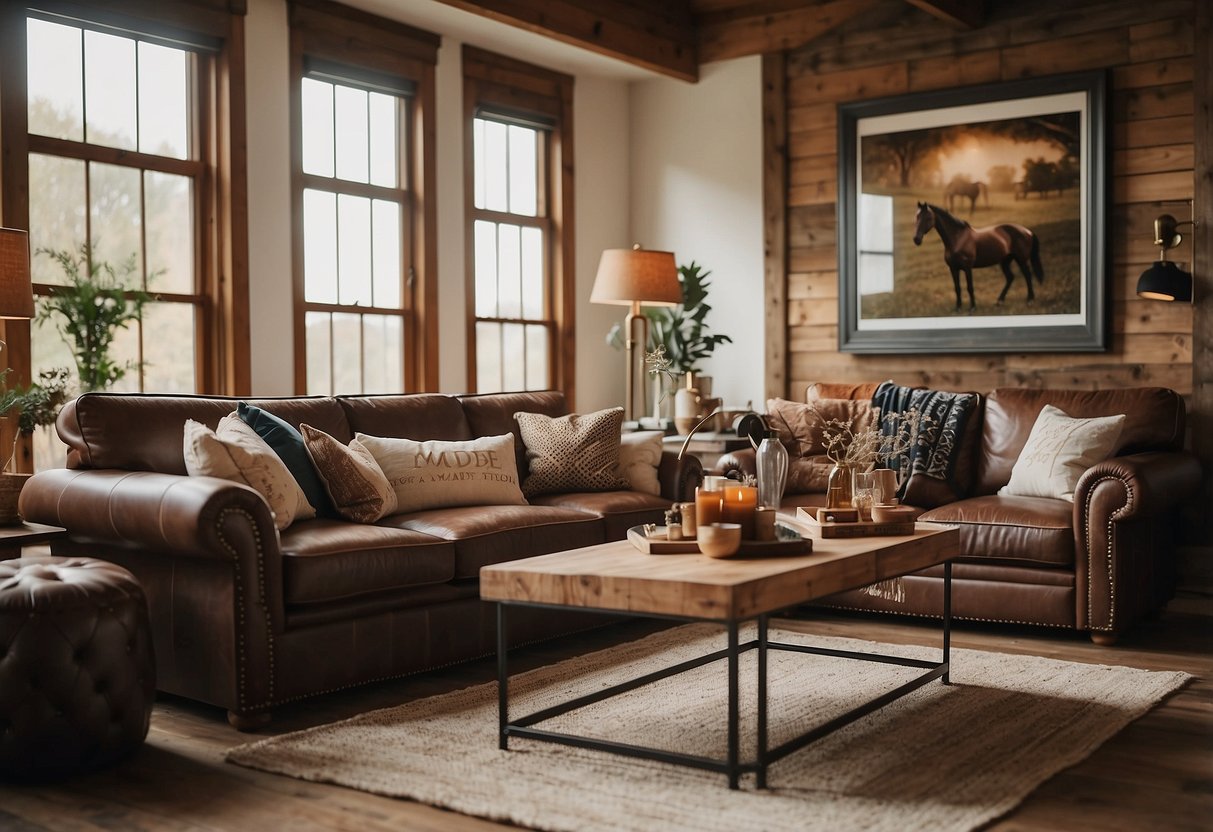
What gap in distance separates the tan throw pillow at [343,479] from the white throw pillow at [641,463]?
131 centimetres

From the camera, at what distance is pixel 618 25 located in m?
6.64

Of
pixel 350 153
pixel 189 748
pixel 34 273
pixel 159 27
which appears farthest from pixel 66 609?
pixel 350 153

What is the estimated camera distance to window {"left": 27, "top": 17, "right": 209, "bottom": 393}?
4.85 metres

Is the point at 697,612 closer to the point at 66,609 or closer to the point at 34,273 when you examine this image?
the point at 66,609

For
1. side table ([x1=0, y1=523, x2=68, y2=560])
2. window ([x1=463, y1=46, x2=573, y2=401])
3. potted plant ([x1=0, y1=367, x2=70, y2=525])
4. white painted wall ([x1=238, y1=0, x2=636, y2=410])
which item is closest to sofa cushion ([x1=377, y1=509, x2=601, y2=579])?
side table ([x1=0, y1=523, x2=68, y2=560])

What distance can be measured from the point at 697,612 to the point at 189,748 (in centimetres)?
146

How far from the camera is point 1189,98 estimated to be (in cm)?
562

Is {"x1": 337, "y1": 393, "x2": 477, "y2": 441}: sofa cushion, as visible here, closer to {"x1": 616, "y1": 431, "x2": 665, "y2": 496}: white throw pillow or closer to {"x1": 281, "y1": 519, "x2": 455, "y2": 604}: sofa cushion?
{"x1": 616, "y1": 431, "x2": 665, "y2": 496}: white throw pillow

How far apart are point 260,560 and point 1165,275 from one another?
13.4 feet

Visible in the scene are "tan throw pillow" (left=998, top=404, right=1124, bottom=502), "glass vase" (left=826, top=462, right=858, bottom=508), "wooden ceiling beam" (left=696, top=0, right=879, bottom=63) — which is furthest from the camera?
"wooden ceiling beam" (left=696, top=0, right=879, bottom=63)

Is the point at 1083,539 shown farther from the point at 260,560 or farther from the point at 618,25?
the point at 618,25

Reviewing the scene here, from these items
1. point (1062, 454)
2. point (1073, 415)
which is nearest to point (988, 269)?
point (1073, 415)

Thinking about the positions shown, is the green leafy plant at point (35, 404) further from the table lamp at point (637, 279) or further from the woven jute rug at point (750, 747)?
the table lamp at point (637, 279)

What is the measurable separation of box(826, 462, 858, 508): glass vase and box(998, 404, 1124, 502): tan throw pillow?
4.49 ft
